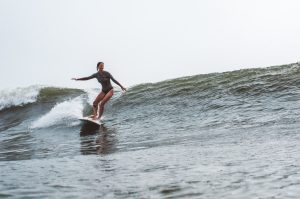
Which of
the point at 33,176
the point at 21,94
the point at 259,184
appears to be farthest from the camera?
the point at 21,94

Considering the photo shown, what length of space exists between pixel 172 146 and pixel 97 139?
3.64 m

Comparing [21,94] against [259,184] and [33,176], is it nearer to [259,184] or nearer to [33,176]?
[33,176]

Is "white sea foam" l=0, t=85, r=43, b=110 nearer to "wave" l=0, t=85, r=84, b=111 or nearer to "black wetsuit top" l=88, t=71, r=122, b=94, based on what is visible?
"wave" l=0, t=85, r=84, b=111

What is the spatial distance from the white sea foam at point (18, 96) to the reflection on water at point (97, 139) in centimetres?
1170

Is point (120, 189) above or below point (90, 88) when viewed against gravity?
below

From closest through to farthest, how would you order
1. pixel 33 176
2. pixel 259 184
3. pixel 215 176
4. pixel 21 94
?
pixel 259 184 → pixel 215 176 → pixel 33 176 → pixel 21 94

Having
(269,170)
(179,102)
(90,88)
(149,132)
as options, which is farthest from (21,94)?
(269,170)

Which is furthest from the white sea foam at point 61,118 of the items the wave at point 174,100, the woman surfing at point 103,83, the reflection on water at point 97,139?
the reflection on water at point 97,139

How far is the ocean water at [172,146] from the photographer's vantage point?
16.4 feet

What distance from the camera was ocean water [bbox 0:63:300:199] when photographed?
4.99 metres

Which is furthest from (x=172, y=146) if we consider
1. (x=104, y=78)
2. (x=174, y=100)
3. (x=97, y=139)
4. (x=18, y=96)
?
(x=18, y=96)

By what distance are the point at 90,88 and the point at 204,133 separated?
67.7ft

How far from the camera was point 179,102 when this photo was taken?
752 inches

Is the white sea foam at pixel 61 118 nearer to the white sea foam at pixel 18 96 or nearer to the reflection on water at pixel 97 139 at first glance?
the reflection on water at pixel 97 139
